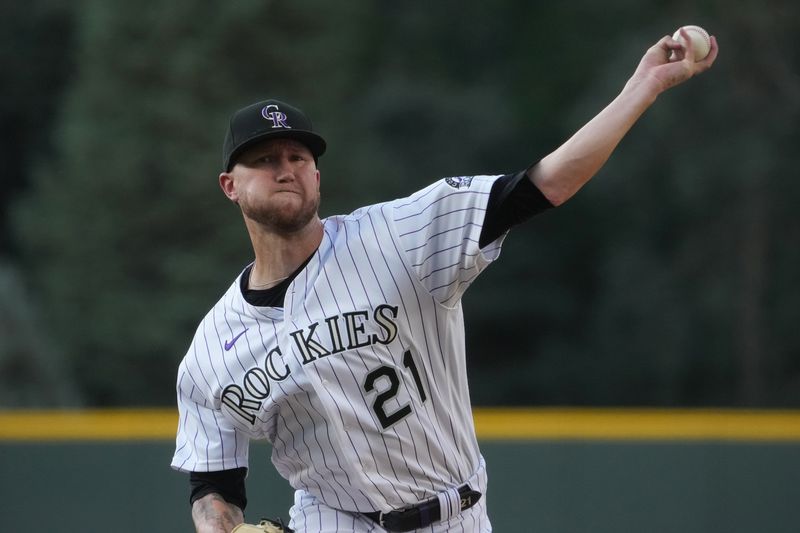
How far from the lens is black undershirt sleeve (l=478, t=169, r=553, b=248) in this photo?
9.76ft

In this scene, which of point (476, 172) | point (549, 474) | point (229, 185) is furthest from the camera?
point (476, 172)

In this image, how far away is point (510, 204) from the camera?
119 inches

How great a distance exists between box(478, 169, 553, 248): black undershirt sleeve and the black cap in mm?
506

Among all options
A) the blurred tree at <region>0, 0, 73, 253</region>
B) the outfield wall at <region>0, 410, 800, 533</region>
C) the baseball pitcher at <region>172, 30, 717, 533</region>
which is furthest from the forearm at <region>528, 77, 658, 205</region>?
the blurred tree at <region>0, 0, 73, 253</region>

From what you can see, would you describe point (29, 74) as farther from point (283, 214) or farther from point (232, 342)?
point (283, 214)

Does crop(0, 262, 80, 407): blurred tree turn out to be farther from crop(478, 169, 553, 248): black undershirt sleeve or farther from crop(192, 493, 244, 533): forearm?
crop(478, 169, 553, 248): black undershirt sleeve

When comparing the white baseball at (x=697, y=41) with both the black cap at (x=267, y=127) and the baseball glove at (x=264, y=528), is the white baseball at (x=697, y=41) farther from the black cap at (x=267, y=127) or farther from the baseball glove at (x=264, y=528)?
the baseball glove at (x=264, y=528)

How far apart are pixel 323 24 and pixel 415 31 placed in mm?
3945

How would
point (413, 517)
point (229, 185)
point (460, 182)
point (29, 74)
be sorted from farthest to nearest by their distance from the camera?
point (29, 74), point (229, 185), point (413, 517), point (460, 182)

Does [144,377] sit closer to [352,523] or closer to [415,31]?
[415,31]

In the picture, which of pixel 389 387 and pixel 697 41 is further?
pixel 389 387

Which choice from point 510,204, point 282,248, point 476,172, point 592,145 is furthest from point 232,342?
point 476,172

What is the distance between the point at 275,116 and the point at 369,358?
65cm

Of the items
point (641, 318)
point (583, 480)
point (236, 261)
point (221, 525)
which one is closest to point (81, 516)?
point (583, 480)
